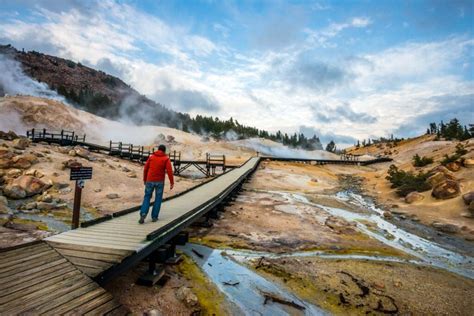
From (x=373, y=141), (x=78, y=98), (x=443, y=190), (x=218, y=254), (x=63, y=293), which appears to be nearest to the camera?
(x=63, y=293)

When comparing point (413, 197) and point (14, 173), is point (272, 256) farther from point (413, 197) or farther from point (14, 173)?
point (14, 173)

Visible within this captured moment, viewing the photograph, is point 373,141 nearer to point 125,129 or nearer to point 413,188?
point 125,129

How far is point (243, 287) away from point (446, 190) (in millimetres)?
17305

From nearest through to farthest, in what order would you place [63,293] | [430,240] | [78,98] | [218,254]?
Answer: [63,293] → [218,254] → [430,240] → [78,98]

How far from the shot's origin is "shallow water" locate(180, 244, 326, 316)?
6098 millimetres

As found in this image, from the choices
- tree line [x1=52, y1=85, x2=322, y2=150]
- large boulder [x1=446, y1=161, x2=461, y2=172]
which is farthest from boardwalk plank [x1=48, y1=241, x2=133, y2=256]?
tree line [x1=52, y1=85, x2=322, y2=150]

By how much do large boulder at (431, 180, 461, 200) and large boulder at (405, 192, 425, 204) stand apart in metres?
0.90

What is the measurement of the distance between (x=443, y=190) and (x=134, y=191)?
19325mm

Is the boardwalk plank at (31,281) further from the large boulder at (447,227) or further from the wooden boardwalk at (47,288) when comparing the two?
the large boulder at (447,227)

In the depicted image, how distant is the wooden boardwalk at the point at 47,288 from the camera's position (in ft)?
12.8

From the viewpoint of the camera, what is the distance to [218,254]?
9.20m

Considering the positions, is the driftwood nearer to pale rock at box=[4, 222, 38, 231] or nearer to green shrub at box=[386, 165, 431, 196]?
pale rock at box=[4, 222, 38, 231]

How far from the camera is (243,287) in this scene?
702cm

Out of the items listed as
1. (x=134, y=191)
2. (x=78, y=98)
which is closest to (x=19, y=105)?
(x=78, y=98)
